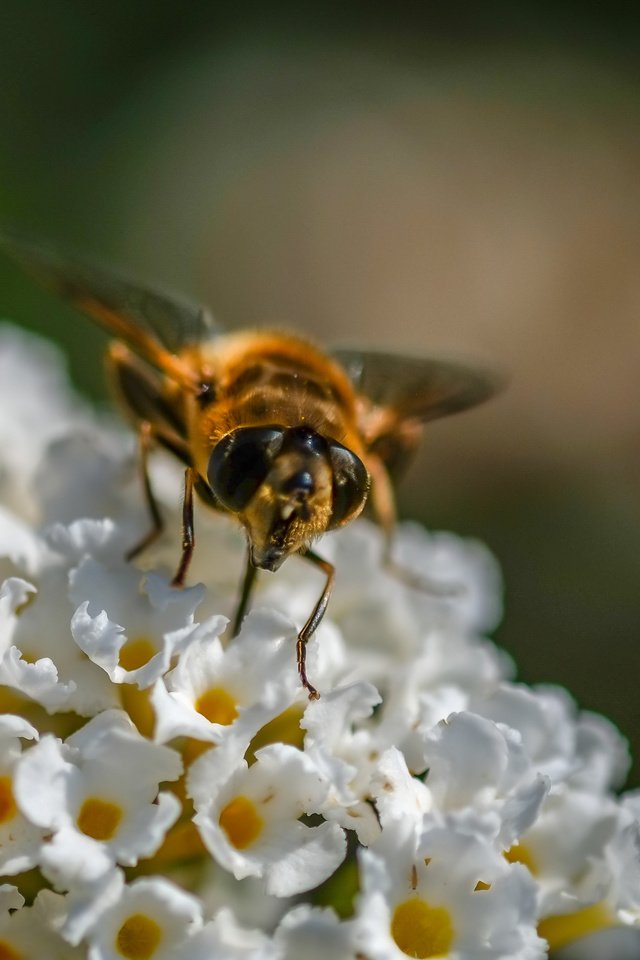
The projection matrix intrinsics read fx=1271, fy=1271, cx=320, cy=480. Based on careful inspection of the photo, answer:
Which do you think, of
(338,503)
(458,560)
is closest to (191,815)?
(338,503)

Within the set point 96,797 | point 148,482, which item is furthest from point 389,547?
point 96,797

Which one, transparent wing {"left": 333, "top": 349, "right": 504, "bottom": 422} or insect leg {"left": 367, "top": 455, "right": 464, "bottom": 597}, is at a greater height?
transparent wing {"left": 333, "top": 349, "right": 504, "bottom": 422}

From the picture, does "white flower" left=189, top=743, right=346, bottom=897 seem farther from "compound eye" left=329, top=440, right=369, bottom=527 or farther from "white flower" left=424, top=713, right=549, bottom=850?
"compound eye" left=329, top=440, right=369, bottom=527

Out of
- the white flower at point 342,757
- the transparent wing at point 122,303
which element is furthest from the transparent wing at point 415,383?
the white flower at point 342,757

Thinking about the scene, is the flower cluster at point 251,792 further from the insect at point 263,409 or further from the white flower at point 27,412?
the white flower at point 27,412

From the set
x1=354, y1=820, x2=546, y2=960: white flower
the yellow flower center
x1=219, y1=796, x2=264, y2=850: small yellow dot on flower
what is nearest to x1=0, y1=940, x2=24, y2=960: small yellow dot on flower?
x1=219, y1=796, x2=264, y2=850: small yellow dot on flower

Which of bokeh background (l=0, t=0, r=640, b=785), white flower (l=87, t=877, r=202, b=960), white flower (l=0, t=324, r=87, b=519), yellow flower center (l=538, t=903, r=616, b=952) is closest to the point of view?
white flower (l=87, t=877, r=202, b=960)

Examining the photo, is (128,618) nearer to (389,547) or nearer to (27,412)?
(389,547)
